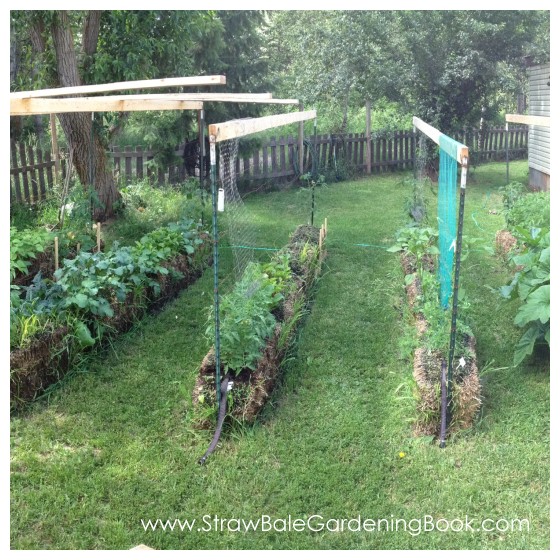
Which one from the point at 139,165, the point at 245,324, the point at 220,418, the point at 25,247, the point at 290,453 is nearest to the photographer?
the point at 290,453

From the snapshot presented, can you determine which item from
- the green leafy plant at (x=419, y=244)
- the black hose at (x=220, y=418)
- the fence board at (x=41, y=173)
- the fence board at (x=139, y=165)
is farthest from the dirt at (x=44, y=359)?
the fence board at (x=139, y=165)

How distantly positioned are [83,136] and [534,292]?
5.76 meters

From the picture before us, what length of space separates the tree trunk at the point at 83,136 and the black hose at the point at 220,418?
3850mm

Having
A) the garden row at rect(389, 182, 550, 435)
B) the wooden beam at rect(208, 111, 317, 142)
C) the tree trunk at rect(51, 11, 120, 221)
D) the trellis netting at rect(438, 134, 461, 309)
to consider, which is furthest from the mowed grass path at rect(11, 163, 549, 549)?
the tree trunk at rect(51, 11, 120, 221)

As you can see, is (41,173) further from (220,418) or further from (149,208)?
(220,418)

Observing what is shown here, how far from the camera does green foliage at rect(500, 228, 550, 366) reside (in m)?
4.33

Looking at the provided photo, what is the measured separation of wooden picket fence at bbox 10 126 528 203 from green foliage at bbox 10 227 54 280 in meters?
3.16

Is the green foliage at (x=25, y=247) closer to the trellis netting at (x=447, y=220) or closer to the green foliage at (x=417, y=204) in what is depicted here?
the trellis netting at (x=447, y=220)

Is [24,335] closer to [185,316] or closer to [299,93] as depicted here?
[185,316]

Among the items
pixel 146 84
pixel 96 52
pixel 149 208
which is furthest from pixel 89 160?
pixel 146 84

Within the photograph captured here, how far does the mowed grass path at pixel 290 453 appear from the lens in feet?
10.6

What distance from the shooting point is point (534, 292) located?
173 inches

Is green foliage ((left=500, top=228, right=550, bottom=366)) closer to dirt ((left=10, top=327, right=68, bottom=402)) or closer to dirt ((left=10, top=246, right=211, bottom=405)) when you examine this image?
dirt ((left=10, top=246, right=211, bottom=405))

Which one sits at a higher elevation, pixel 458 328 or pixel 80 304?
pixel 80 304
